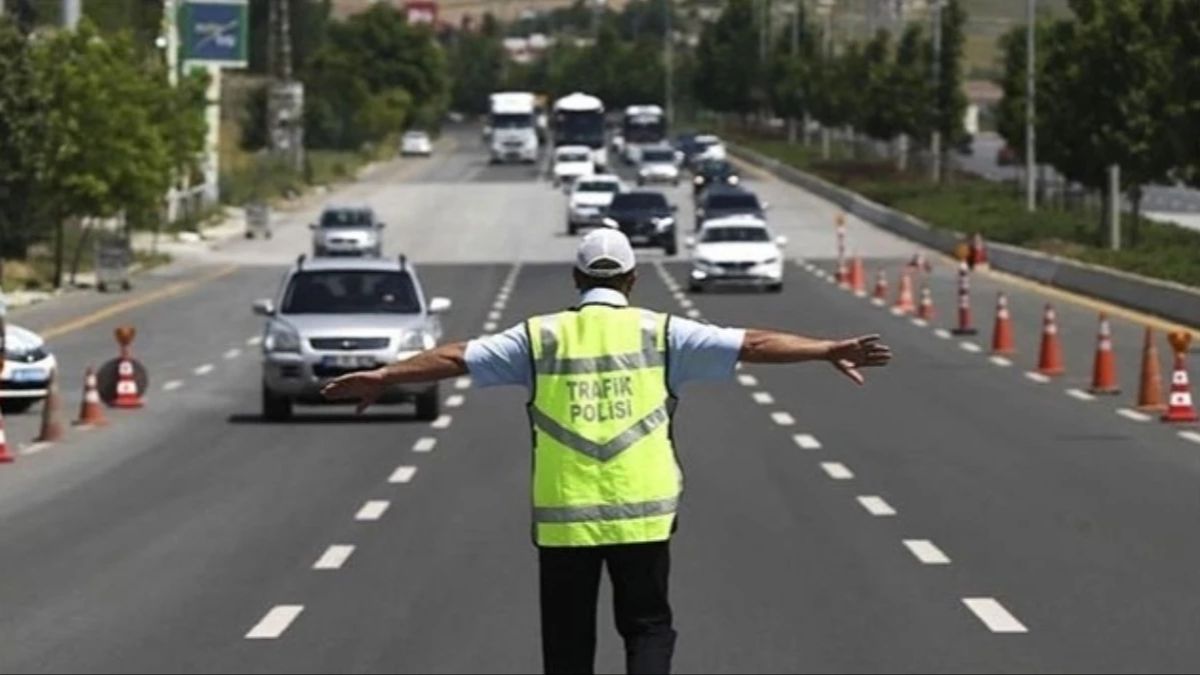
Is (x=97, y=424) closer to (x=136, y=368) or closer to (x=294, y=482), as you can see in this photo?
(x=136, y=368)

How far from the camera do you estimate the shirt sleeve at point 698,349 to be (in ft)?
29.7

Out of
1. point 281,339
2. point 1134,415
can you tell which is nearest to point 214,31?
point 281,339

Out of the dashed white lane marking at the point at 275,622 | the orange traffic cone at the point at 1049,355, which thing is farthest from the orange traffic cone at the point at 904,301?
the dashed white lane marking at the point at 275,622

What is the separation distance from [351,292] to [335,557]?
1311 cm

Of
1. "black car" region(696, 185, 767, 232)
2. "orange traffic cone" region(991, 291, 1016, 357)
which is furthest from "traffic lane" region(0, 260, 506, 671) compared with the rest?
"black car" region(696, 185, 767, 232)

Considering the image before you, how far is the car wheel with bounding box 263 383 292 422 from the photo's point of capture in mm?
31406

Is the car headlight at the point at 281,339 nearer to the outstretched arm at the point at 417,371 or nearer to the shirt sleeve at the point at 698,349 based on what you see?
the outstretched arm at the point at 417,371

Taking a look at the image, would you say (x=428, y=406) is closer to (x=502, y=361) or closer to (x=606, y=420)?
(x=502, y=361)

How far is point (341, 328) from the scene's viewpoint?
30.9 meters

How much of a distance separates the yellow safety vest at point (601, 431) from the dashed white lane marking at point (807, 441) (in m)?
18.8

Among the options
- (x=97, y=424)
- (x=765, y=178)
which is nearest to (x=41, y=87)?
Result: (x=97, y=424)

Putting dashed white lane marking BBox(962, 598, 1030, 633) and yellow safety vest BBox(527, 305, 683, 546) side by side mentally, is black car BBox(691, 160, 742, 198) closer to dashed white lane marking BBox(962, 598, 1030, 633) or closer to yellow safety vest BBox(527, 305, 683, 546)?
dashed white lane marking BBox(962, 598, 1030, 633)

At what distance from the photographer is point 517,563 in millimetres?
18719

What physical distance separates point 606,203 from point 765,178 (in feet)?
140
